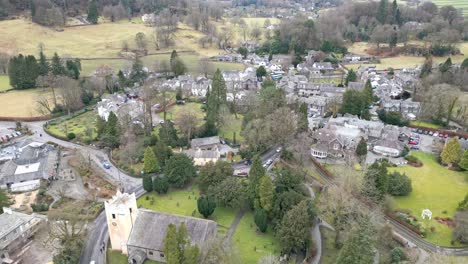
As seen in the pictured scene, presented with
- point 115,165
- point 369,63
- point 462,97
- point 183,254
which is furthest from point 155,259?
point 369,63

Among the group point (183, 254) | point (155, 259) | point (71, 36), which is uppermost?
point (71, 36)

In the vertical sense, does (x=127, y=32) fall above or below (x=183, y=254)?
above

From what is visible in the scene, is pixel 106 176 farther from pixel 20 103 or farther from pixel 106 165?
pixel 20 103

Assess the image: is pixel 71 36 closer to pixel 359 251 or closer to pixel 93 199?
pixel 93 199

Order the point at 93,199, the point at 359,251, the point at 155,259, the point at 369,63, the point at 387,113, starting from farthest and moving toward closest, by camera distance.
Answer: the point at 369,63
the point at 387,113
the point at 93,199
the point at 155,259
the point at 359,251

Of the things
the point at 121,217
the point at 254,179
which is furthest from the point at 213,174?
the point at 121,217

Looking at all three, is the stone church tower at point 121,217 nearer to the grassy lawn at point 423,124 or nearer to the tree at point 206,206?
the tree at point 206,206
